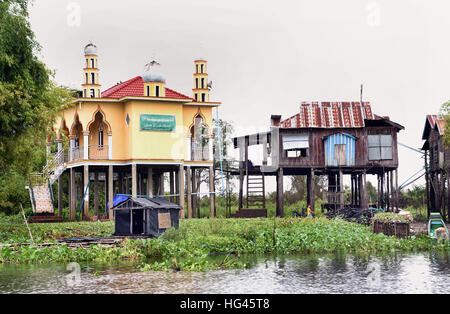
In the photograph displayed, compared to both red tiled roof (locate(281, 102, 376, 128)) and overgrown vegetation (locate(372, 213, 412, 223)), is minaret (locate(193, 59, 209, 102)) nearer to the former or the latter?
red tiled roof (locate(281, 102, 376, 128))

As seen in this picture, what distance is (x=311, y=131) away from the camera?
138 ft

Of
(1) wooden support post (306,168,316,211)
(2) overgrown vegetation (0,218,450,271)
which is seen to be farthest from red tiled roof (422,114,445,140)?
(2) overgrown vegetation (0,218,450,271)

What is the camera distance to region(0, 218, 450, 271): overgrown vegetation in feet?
77.4

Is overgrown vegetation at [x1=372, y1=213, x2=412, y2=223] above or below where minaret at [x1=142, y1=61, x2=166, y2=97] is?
below

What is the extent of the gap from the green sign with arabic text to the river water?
15.6m

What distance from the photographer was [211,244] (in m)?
26.3

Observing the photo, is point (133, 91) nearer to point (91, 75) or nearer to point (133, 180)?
point (91, 75)

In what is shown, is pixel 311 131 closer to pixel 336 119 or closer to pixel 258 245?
pixel 336 119

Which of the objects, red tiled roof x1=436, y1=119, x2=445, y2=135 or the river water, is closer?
the river water

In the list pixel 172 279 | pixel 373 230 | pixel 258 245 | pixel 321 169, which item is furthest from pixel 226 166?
pixel 172 279

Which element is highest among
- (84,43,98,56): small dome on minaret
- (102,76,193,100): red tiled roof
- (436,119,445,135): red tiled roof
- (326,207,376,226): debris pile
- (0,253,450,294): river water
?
(84,43,98,56): small dome on minaret

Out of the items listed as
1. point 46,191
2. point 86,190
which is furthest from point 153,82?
→ point 46,191

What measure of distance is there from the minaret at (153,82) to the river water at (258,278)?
16509 millimetres

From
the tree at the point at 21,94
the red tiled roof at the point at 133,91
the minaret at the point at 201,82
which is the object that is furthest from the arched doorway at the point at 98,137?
the tree at the point at 21,94
